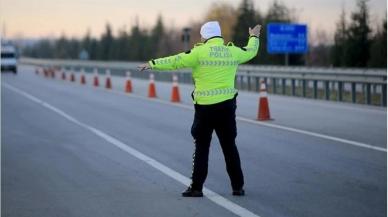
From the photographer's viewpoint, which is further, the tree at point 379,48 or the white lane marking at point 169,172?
the tree at point 379,48

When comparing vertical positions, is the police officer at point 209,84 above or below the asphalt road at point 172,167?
above

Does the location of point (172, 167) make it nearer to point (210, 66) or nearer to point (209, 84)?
point (209, 84)

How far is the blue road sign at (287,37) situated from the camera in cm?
4022

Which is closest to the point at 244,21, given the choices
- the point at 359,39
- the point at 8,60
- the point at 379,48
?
the point at 8,60

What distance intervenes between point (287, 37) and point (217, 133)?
32796mm

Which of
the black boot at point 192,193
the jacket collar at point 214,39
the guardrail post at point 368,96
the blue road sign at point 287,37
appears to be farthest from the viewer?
the blue road sign at point 287,37

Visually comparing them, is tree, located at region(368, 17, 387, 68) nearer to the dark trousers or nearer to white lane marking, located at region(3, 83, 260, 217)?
white lane marking, located at region(3, 83, 260, 217)

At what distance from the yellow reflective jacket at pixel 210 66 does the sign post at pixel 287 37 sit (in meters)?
32.1

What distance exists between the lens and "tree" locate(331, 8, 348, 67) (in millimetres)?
54469

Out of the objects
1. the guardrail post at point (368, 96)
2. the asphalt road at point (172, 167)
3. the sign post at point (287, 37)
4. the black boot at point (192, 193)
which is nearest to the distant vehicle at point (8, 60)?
the sign post at point (287, 37)

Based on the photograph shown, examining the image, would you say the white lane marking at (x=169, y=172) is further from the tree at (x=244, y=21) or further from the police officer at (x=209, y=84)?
the tree at (x=244, y=21)

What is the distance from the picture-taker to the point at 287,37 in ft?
133

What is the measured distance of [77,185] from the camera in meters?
9.24

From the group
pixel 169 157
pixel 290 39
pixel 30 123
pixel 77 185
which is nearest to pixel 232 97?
pixel 77 185
